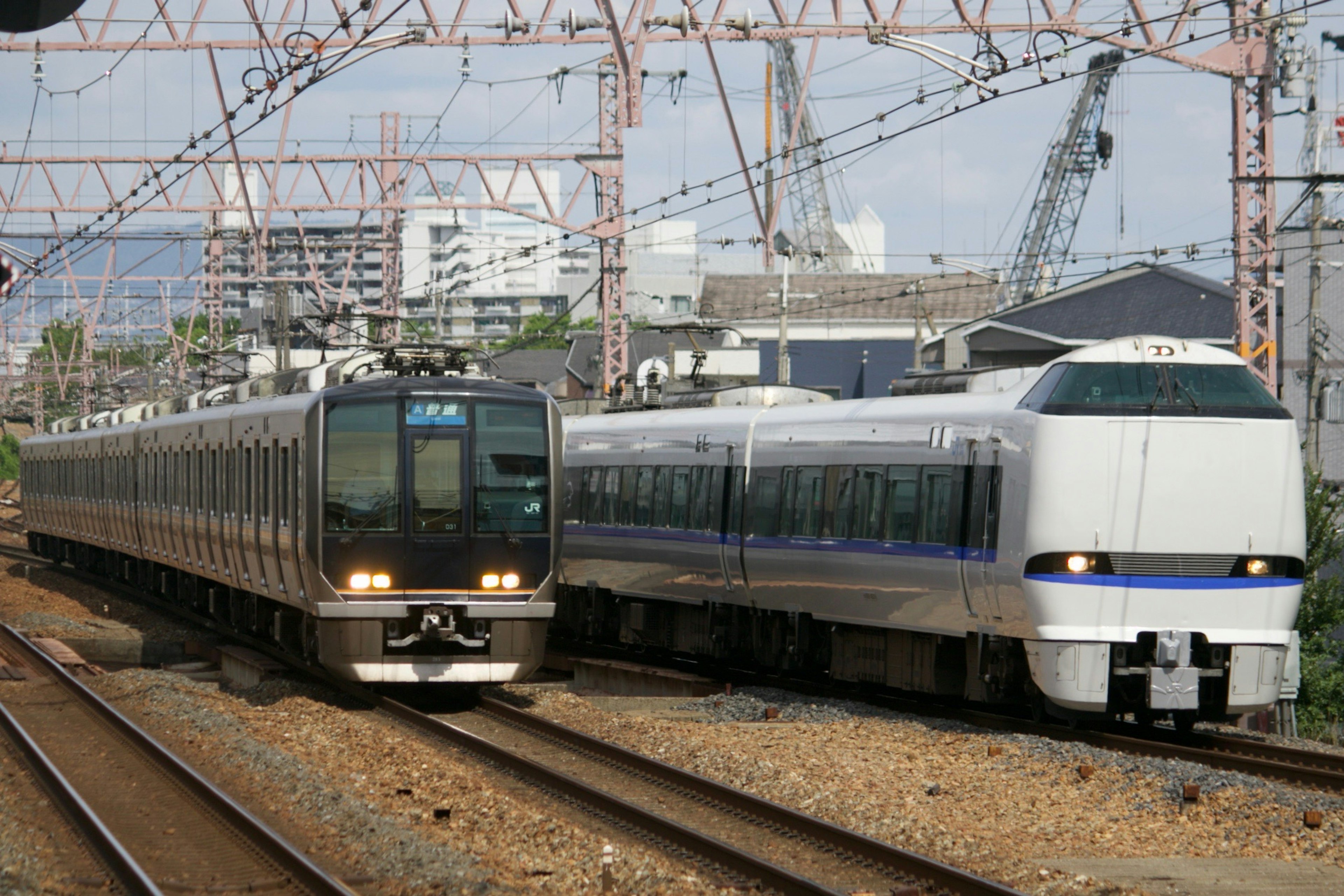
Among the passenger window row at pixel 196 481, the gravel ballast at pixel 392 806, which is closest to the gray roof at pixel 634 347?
the passenger window row at pixel 196 481

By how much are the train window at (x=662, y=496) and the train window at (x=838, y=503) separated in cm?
369

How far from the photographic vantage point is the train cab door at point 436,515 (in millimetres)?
15195

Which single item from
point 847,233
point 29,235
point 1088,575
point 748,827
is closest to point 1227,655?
point 1088,575

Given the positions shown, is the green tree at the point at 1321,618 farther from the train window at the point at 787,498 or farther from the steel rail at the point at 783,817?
the steel rail at the point at 783,817

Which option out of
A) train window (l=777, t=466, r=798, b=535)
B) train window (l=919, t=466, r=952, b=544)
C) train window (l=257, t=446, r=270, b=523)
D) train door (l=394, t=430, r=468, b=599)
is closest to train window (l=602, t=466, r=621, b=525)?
train window (l=777, t=466, r=798, b=535)

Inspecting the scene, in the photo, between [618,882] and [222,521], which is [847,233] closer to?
[222,521]

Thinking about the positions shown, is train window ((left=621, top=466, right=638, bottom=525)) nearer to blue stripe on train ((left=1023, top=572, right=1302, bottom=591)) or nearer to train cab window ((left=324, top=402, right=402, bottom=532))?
train cab window ((left=324, top=402, right=402, bottom=532))

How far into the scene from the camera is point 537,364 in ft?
266

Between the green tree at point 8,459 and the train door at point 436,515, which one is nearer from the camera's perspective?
the train door at point 436,515

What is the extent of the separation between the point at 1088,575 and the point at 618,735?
3.94m

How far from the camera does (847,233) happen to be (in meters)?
158

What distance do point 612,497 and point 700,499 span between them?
261 cm

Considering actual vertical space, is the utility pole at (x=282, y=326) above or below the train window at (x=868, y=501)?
above

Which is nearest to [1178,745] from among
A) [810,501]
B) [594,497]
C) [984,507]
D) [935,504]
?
[984,507]
